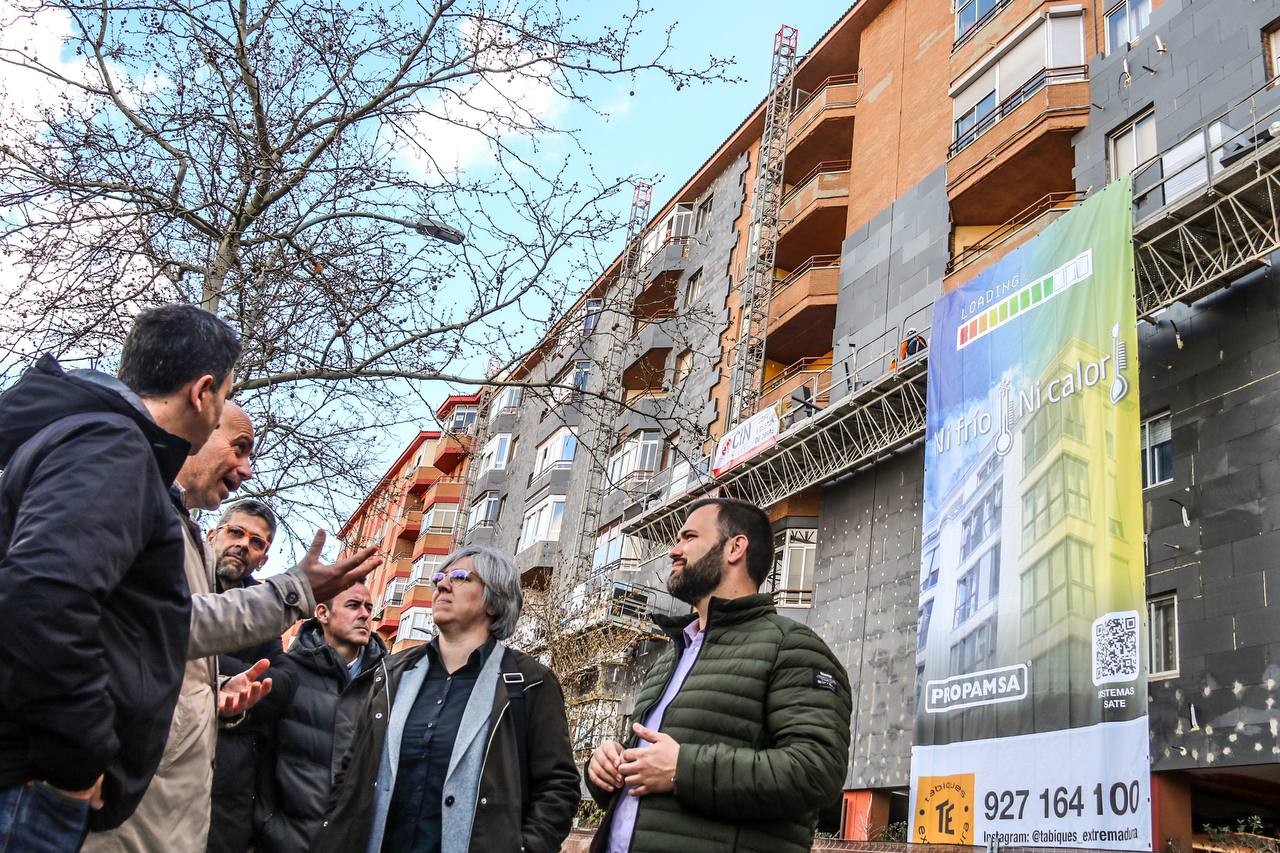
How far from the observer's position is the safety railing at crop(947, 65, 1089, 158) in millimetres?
17641

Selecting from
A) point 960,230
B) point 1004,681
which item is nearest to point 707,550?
point 1004,681

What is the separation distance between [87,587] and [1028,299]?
1313 cm

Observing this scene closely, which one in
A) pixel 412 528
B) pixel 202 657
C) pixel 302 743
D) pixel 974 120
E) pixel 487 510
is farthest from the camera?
pixel 412 528

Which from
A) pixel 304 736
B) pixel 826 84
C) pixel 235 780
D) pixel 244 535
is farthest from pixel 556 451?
pixel 235 780

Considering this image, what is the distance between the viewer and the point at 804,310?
23422mm

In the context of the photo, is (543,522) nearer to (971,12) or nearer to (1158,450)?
(971,12)

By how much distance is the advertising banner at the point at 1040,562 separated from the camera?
1062 centimetres

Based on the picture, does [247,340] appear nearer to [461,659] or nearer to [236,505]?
[236,505]

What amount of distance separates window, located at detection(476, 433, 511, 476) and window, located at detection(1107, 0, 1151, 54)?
2964 cm

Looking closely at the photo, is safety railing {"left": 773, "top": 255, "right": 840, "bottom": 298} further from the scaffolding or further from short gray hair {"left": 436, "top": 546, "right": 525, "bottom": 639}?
short gray hair {"left": 436, "top": 546, "right": 525, "bottom": 639}

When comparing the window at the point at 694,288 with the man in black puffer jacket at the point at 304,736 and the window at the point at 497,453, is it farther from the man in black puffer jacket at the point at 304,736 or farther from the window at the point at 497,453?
the man in black puffer jacket at the point at 304,736

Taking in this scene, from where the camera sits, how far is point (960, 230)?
19828 mm

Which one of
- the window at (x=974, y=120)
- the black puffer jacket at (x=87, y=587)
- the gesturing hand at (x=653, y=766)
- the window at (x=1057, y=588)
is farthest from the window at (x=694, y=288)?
the black puffer jacket at (x=87, y=587)

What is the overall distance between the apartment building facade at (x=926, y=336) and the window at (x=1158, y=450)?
1.5 inches
